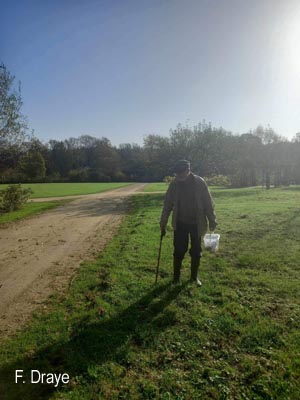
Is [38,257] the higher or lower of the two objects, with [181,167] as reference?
lower

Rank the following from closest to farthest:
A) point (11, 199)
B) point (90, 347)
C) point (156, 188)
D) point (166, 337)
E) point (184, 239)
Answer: point (90, 347), point (166, 337), point (184, 239), point (11, 199), point (156, 188)

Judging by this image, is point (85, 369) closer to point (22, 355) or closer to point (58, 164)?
point (22, 355)

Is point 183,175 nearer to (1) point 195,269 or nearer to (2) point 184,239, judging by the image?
(2) point 184,239

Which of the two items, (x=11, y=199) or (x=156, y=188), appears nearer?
(x=11, y=199)

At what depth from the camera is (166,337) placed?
11.7ft

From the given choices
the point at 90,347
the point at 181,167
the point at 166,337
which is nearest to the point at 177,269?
the point at 166,337

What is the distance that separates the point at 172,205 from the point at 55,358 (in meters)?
3.24

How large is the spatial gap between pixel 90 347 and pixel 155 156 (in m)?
28.5

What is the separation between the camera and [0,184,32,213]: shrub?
18.0 m

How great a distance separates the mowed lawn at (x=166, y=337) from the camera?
276 centimetres

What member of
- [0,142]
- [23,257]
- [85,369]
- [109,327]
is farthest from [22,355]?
[0,142]

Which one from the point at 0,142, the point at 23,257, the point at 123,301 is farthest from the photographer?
the point at 0,142

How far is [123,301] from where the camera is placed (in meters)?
4.59

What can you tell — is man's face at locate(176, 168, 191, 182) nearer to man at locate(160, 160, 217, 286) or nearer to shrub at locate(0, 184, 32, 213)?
man at locate(160, 160, 217, 286)
